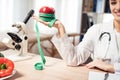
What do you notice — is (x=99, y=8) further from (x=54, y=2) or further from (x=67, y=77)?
(x=67, y=77)

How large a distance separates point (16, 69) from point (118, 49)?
73cm

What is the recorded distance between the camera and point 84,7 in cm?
360

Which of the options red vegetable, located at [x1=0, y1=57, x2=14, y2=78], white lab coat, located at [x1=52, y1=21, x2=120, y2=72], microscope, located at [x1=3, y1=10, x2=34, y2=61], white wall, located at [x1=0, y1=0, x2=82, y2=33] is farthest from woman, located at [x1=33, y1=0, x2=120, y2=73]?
white wall, located at [x1=0, y1=0, x2=82, y2=33]

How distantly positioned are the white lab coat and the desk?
3.1 inches

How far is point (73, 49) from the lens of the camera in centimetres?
154

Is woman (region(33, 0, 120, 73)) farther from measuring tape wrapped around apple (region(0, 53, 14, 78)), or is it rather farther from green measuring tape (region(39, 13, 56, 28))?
measuring tape wrapped around apple (region(0, 53, 14, 78))

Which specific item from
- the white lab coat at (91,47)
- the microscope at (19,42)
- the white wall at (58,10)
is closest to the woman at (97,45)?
the white lab coat at (91,47)

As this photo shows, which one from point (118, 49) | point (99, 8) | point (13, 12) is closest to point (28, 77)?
point (118, 49)

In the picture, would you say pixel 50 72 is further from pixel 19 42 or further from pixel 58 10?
pixel 58 10

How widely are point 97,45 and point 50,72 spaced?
499 mm

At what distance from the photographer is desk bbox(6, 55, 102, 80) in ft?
3.93

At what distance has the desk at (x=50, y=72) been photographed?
1.20m

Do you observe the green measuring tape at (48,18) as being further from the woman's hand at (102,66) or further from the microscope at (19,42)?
the woman's hand at (102,66)

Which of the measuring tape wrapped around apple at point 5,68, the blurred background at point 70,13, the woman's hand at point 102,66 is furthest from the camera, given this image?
the blurred background at point 70,13
